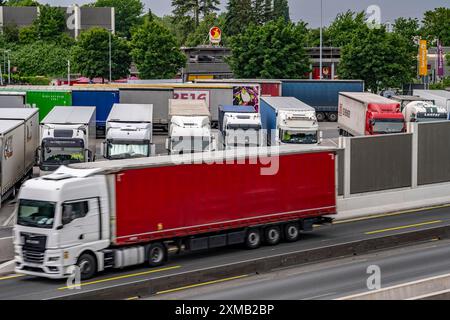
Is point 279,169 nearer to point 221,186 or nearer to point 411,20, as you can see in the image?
point 221,186

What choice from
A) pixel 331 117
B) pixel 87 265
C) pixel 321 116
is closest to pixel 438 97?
pixel 331 117

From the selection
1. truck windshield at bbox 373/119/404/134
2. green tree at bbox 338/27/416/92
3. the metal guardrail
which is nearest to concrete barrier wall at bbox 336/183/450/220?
the metal guardrail

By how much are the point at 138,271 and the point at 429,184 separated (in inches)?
730

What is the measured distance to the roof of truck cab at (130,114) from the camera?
160 feet

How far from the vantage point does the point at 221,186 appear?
3378 centimetres

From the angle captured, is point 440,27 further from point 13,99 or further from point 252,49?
point 13,99

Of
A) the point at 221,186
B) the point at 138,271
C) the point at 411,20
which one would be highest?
the point at 411,20

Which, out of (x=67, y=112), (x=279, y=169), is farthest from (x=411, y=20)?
(x=279, y=169)

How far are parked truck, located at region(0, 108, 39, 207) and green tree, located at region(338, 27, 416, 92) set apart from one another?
53.8 meters

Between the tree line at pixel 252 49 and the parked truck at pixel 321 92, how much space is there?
18.6 meters

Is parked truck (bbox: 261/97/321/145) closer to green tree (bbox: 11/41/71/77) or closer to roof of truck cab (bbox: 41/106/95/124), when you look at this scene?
roof of truck cab (bbox: 41/106/95/124)

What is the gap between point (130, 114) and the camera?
165ft

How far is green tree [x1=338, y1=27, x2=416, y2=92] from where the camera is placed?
10012cm

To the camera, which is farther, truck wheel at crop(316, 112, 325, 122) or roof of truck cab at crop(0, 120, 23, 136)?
truck wheel at crop(316, 112, 325, 122)
